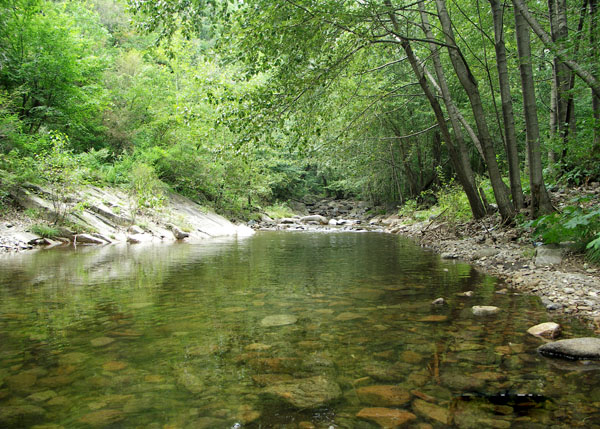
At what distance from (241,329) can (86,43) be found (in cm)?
1876

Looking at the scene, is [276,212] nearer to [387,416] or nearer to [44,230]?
[44,230]

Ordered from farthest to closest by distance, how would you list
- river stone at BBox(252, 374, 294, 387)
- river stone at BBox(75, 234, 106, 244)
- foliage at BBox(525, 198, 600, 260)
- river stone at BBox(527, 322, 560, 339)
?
river stone at BBox(75, 234, 106, 244) < foliage at BBox(525, 198, 600, 260) < river stone at BBox(527, 322, 560, 339) < river stone at BBox(252, 374, 294, 387)

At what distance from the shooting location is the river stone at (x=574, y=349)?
262 centimetres

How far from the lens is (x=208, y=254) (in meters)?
9.34

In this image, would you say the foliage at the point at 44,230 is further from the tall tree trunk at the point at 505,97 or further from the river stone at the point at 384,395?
the tall tree trunk at the point at 505,97

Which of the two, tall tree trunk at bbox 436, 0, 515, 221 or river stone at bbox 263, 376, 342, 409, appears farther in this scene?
tall tree trunk at bbox 436, 0, 515, 221

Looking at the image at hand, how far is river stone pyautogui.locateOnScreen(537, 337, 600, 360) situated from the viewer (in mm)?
2617

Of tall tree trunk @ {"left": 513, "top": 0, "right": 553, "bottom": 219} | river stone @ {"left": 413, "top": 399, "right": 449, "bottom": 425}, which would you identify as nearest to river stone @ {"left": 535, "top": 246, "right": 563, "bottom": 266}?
tall tree trunk @ {"left": 513, "top": 0, "right": 553, "bottom": 219}

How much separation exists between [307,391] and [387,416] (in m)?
0.50

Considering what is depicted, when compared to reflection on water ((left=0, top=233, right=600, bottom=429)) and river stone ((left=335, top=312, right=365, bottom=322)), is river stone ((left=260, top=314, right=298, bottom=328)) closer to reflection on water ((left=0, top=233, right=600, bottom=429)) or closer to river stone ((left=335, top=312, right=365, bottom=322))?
reflection on water ((left=0, top=233, right=600, bottom=429))

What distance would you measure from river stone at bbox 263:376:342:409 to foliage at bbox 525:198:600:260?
441 centimetres

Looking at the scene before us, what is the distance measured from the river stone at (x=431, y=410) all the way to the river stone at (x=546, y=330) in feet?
5.40

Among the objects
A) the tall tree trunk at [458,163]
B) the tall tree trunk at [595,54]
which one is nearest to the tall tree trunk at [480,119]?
the tall tree trunk at [458,163]

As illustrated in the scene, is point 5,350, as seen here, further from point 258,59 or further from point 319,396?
point 258,59
